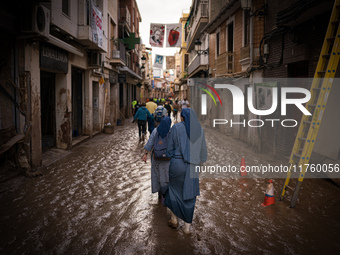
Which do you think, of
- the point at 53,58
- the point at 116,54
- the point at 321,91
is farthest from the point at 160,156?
the point at 116,54

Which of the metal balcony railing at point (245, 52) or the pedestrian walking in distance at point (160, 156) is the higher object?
the metal balcony railing at point (245, 52)

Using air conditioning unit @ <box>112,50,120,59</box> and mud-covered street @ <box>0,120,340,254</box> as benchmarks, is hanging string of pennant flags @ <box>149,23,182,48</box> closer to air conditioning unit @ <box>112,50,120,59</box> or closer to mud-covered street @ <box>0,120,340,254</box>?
air conditioning unit @ <box>112,50,120,59</box>

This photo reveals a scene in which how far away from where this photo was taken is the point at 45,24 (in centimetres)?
696

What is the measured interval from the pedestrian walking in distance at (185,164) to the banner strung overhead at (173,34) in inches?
671

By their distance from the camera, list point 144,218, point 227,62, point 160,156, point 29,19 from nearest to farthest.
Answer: point 144,218 < point 160,156 < point 29,19 < point 227,62

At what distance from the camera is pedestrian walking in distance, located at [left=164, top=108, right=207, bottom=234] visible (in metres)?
4.04

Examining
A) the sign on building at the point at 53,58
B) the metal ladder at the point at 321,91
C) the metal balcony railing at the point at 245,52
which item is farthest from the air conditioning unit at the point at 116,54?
the metal ladder at the point at 321,91

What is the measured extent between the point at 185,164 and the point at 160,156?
870 mm

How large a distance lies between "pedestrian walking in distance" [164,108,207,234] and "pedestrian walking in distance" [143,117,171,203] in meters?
0.66

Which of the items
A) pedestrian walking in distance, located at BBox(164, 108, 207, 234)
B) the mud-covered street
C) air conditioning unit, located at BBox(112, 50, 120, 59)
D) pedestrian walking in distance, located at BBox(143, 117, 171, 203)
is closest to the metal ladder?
the mud-covered street

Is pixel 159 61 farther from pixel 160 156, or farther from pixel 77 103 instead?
pixel 160 156

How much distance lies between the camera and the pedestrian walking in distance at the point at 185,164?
4.04 metres

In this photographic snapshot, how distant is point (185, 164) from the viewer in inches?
161

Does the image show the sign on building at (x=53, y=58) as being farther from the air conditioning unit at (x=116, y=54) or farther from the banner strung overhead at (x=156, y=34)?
the banner strung overhead at (x=156, y=34)
